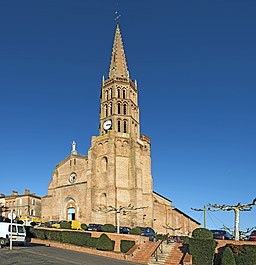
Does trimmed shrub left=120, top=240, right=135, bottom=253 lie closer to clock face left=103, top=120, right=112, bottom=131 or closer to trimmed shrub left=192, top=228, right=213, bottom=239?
trimmed shrub left=192, top=228, right=213, bottom=239

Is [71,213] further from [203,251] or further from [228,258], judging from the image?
[228,258]

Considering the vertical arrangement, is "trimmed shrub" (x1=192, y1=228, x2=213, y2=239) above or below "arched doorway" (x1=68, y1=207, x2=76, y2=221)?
above

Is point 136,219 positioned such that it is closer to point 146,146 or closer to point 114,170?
point 114,170

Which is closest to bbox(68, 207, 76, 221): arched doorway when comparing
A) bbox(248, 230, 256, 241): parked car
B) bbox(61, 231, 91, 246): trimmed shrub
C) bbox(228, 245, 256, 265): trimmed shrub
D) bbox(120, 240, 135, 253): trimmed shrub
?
bbox(61, 231, 91, 246): trimmed shrub

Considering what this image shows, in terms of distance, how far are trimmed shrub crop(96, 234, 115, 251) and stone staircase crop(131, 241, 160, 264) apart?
97.2 inches

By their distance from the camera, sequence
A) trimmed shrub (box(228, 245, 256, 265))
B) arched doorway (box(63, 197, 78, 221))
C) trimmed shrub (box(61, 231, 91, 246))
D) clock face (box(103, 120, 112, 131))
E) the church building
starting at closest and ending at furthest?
trimmed shrub (box(228, 245, 256, 265)) → trimmed shrub (box(61, 231, 91, 246)) → the church building → arched doorway (box(63, 197, 78, 221)) → clock face (box(103, 120, 112, 131))

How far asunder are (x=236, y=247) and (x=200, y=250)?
263cm

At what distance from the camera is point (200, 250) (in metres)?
23.5

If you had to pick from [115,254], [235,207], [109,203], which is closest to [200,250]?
[235,207]

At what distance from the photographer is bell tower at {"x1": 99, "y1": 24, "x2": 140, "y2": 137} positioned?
6034cm

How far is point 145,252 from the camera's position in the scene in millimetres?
28188

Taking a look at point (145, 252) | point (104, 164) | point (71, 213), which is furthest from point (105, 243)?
point (71, 213)

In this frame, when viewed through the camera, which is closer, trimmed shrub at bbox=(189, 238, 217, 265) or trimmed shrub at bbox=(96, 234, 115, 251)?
trimmed shrub at bbox=(189, 238, 217, 265)

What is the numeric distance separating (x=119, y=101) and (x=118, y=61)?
31.4 ft
